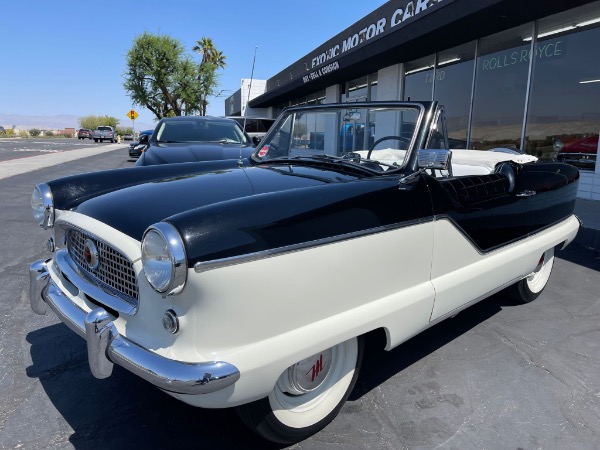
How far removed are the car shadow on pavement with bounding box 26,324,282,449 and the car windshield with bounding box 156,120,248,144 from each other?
5.00 metres

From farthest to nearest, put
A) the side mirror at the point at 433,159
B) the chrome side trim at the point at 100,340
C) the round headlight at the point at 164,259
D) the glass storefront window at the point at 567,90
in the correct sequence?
1. the glass storefront window at the point at 567,90
2. the side mirror at the point at 433,159
3. the chrome side trim at the point at 100,340
4. the round headlight at the point at 164,259

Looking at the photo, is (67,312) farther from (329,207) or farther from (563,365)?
(563,365)

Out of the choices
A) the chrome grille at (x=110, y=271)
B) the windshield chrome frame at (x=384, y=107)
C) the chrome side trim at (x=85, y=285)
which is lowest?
the chrome side trim at (x=85, y=285)

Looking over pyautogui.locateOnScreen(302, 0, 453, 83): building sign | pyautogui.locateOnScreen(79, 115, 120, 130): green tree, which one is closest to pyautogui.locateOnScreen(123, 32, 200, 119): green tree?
pyautogui.locateOnScreen(302, 0, 453, 83): building sign

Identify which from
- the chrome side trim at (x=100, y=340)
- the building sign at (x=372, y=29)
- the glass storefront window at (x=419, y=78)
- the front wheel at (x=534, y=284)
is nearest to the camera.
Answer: the chrome side trim at (x=100, y=340)

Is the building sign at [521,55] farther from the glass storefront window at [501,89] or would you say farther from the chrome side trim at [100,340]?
→ the chrome side trim at [100,340]

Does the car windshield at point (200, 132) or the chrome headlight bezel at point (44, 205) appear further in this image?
the car windshield at point (200, 132)

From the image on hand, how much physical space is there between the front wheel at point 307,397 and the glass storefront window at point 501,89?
8.15 metres

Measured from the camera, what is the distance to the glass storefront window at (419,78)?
11.6 meters

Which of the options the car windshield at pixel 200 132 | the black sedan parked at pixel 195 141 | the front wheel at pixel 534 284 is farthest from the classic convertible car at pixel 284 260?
the car windshield at pixel 200 132

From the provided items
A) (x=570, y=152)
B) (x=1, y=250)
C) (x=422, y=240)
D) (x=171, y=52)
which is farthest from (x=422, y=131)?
(x=171, y=52)

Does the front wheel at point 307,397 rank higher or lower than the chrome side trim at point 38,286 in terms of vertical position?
lower

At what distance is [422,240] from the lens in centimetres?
229

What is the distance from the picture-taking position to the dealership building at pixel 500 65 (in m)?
7.75
